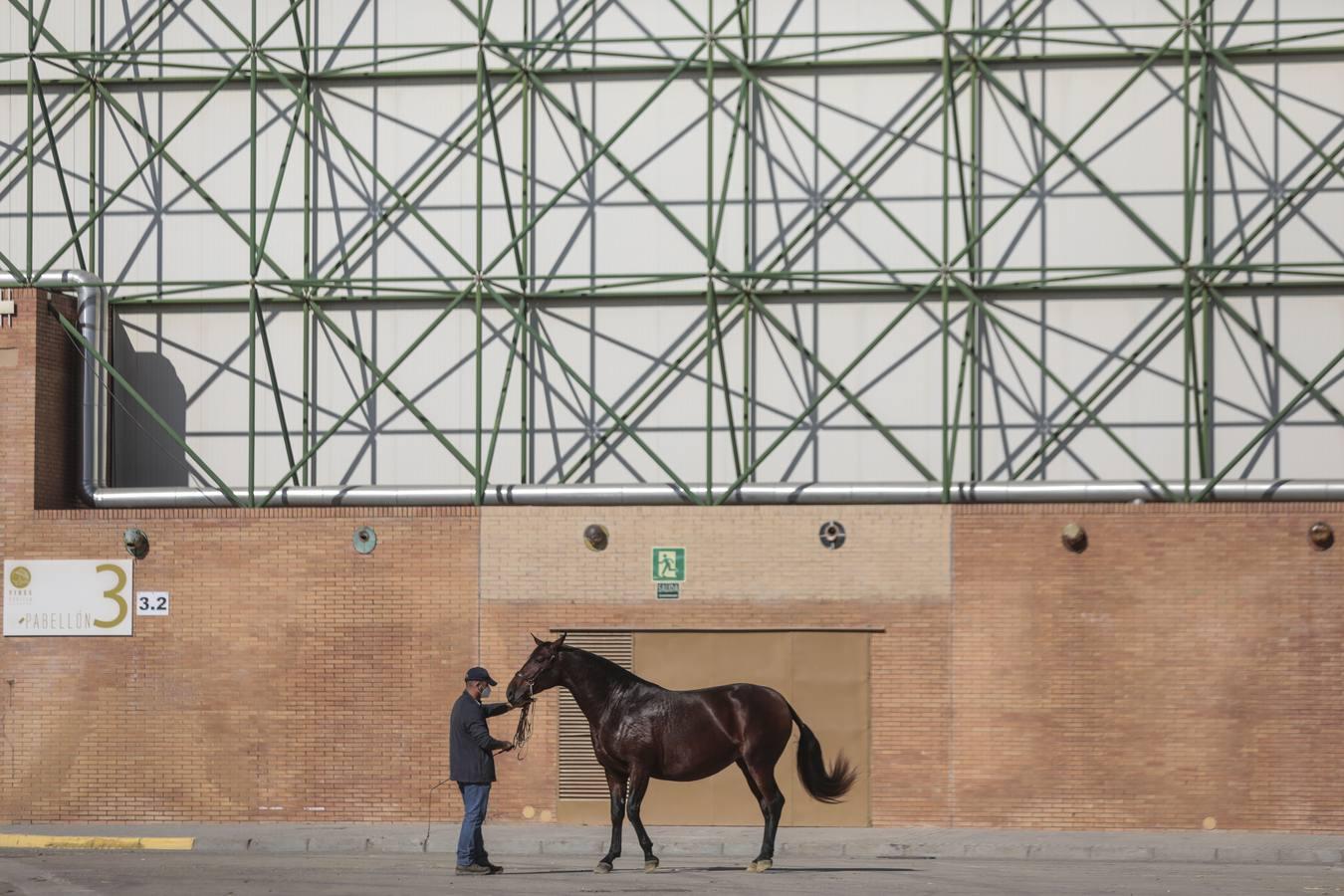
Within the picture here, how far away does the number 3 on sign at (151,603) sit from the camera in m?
24.4

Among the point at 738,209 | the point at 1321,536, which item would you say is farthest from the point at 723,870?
the point at 738,209

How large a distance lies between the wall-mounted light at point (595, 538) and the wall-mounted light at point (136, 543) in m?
5.63

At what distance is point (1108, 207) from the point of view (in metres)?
25.8

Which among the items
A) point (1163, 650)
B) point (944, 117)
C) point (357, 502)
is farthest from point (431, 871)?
point (944, 117)

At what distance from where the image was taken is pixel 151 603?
80.1ft

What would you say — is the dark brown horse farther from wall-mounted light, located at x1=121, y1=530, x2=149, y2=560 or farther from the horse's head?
wall-mounted light, located at x1=121, y1=530, x2=149, y2=560

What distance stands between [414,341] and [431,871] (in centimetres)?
927

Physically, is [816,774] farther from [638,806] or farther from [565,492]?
[565,492]

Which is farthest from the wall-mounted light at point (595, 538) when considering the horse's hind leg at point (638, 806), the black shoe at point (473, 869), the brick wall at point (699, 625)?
the black shoe at point (473, 869)

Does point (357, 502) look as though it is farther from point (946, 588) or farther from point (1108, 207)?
point (1108, 207)

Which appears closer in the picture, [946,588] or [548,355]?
[946,588]

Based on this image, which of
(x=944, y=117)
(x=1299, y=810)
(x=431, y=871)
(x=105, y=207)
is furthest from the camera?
(x=105, y=207)

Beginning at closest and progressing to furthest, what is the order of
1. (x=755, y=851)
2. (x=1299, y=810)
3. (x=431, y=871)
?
(x=431, y=871)
(x=755, y=851)
(x=1299, y=810)

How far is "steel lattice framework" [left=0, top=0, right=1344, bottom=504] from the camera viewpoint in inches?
1003
